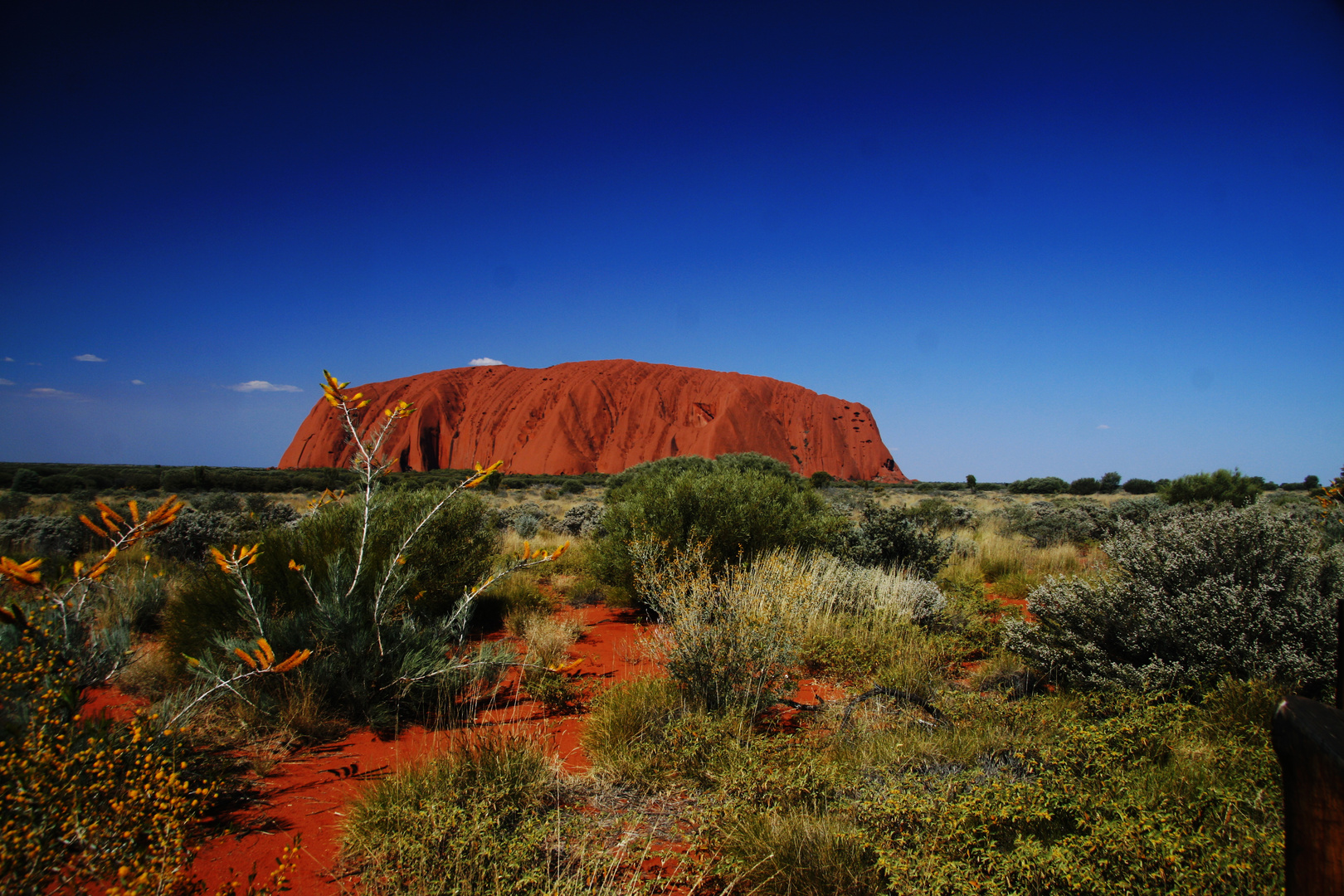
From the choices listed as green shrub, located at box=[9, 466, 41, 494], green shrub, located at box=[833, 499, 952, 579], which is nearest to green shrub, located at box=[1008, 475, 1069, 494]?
green shrub, located at box=[833, 499, 952, 579]

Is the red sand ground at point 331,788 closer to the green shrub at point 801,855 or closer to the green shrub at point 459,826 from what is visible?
the green shrub at point 459,826

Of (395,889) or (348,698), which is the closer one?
(395,889)

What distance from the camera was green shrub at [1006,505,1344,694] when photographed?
12.8 ft

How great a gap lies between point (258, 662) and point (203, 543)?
20.1 ft

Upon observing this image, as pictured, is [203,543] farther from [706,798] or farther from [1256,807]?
[1256,807]

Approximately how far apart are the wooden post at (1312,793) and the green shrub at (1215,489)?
18735 mm

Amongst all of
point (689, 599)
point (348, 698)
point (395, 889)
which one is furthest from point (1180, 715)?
point (348, 698)

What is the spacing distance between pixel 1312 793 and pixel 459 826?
2681 millimetres

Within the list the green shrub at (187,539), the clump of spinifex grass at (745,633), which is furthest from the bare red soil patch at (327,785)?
the green shrub at (187,539)

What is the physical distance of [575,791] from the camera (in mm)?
3141

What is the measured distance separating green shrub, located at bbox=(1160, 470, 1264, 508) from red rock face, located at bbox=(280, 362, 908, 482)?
43.2 meters

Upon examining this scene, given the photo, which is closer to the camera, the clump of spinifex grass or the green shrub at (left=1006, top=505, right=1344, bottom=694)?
the green shrub at (left=1006, top=505, right=1344, bottom=694)

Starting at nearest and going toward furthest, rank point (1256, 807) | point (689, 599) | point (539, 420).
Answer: point (1256, 807), point (689, 599), point (539, 420)

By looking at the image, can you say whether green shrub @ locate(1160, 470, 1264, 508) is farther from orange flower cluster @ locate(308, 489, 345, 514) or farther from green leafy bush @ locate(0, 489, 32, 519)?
green leafy bush @ locate(0, 489, 32, 519)
